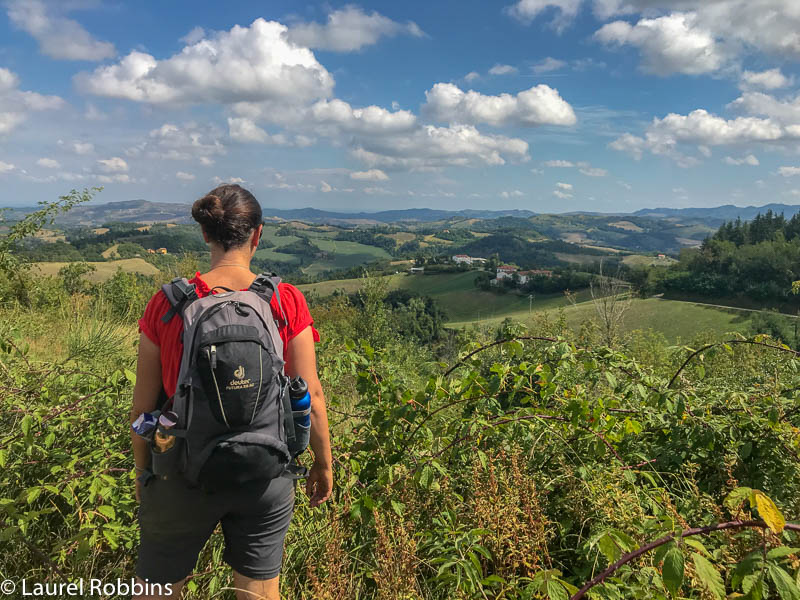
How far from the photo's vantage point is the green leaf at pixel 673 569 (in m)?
1.18

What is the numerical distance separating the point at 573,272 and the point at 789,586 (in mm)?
102035

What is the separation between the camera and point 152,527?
69.8 inches

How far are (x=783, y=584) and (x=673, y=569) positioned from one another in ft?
0.86

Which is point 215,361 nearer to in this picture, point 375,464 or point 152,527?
point 152,527

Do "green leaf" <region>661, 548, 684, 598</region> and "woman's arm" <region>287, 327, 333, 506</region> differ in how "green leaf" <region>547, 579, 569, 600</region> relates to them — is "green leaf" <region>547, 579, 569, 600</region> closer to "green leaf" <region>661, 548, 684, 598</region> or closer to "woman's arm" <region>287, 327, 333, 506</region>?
"green leaf" <region>661, 548, 684, 598</region>

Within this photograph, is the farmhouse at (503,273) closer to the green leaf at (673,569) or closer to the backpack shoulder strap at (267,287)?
the backpack shoulder strap at (267,287)

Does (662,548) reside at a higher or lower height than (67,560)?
higher

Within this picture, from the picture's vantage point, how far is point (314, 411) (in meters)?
2.10

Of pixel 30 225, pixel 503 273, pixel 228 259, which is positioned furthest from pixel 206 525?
pixel 503 273

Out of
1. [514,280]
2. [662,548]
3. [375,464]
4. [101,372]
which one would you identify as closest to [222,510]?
[375,464]

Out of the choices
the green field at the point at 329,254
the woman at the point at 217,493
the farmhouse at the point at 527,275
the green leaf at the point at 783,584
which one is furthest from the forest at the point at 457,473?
the green field at the point at 329,254

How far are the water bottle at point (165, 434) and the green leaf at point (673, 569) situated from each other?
1635 mm

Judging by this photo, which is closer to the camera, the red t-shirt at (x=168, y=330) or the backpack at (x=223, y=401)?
the backpack at (x=223, y=401)

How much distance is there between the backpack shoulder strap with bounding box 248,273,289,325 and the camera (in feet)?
6.19
